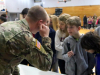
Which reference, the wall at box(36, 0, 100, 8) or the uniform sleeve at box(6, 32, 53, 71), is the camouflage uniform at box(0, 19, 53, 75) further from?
the wall at box(36, 0, 100, 8)

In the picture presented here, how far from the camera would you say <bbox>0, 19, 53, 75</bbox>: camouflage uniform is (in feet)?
2.69

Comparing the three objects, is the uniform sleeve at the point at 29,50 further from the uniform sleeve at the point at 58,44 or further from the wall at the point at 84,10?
the wall at the point at 84,10

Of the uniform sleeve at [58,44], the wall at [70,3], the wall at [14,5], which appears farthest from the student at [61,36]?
the wall at [70,3]

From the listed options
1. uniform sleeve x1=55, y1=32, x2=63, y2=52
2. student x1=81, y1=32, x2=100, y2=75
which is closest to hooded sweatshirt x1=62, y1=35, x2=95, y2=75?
student x1=81, y1=32, x2=100, y2=75

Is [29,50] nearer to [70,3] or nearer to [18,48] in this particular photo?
A: [18,48]

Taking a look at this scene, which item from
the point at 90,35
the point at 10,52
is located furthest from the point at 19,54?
the point at 90,35

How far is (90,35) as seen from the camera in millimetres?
1345

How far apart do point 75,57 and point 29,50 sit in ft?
2.81

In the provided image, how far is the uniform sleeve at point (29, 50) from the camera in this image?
2.72 ft

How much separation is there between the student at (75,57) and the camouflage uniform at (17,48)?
2.04ft

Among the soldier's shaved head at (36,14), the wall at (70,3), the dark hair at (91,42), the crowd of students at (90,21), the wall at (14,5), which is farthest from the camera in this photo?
the wall at (70,3)

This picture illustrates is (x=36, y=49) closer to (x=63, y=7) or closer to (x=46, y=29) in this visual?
(x=46, y=29)

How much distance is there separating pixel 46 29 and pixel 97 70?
2.77ft

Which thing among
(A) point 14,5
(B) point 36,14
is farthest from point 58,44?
(A) point 14,5
